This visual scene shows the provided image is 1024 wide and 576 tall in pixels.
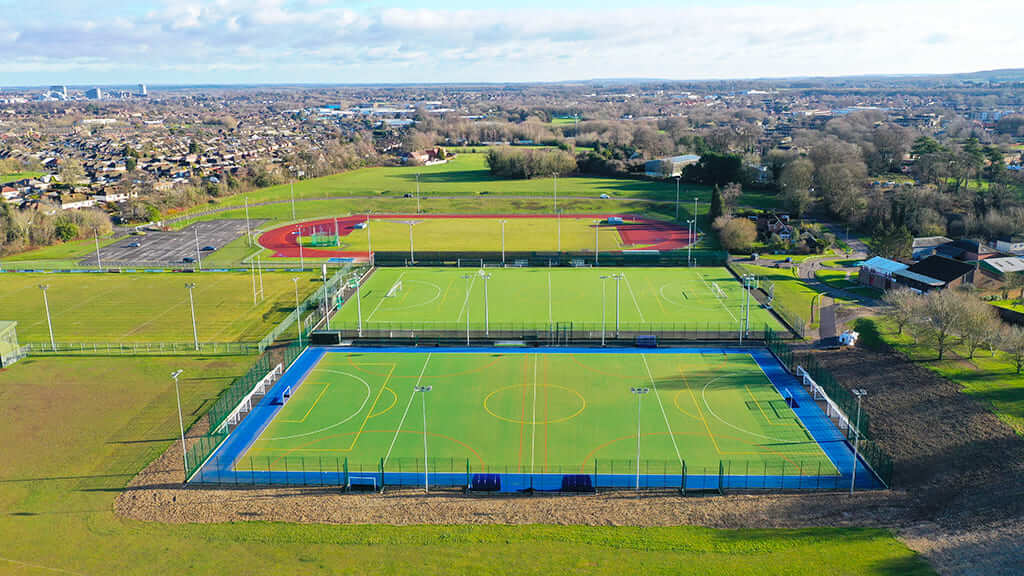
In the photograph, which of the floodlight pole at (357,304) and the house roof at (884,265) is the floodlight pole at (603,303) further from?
the house roof at (884,265)

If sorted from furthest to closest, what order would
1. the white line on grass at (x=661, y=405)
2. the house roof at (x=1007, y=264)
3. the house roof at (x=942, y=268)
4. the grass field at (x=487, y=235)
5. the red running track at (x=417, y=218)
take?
the grass field at (x=487, y=235) → the red running track at (x=417, y=218) → the house roof at (x=1007, y=264) → the house roof at (x=942, y=268) → the white line on grass at (x=661, y=405)

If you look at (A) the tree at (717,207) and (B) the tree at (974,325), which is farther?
(A) the tree at (717,207)

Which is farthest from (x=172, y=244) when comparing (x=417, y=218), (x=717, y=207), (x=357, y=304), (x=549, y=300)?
(x=717, y=207)

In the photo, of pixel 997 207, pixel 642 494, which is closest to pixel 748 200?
pixel 997 207

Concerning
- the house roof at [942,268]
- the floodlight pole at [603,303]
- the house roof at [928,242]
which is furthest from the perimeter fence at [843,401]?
the house roof at [928,242]

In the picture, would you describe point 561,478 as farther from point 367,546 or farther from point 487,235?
point 487,235

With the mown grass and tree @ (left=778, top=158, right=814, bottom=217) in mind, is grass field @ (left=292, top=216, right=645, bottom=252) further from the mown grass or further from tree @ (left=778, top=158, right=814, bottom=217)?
the mown grass

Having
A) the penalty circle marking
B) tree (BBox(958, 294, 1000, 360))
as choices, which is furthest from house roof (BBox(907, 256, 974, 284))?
the penalty circle marking
